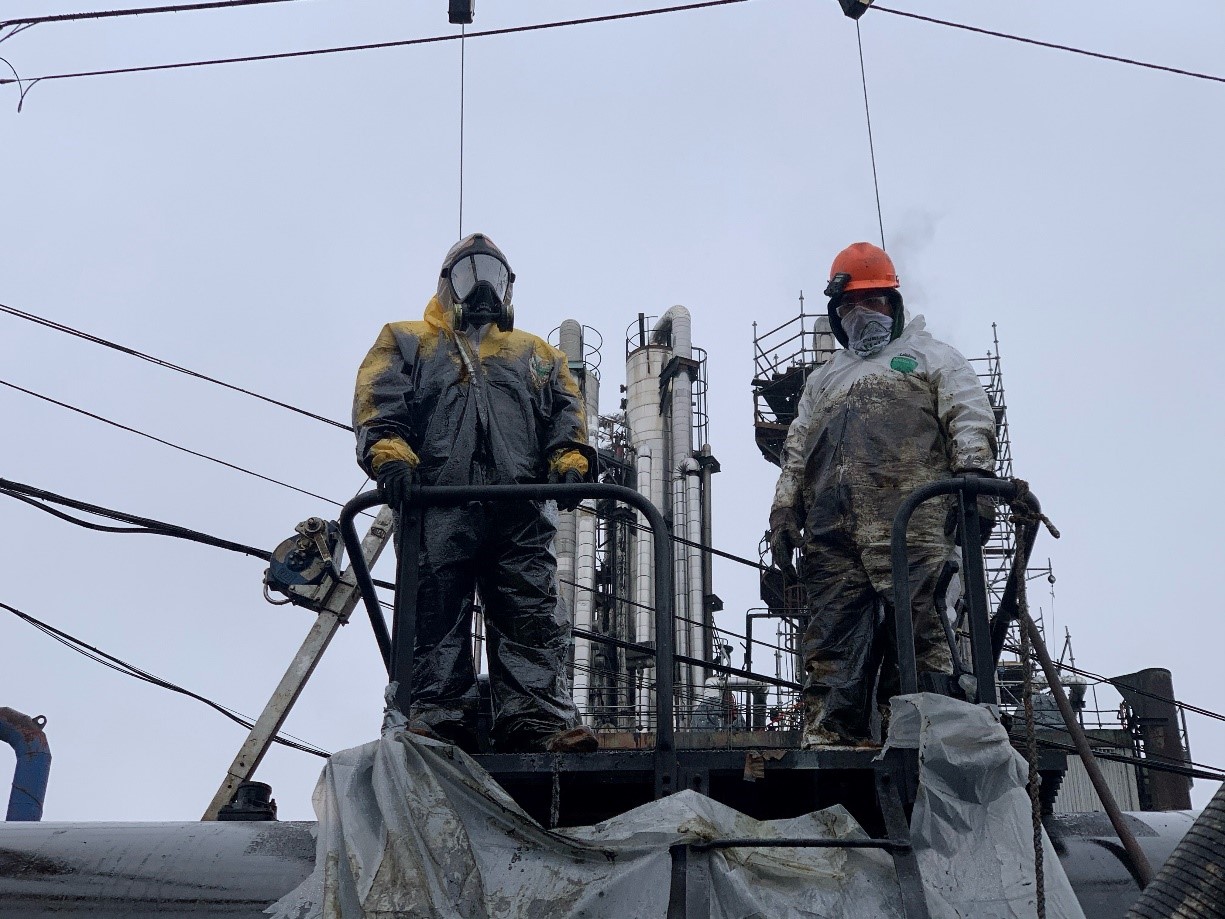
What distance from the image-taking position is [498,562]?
5.00 meters

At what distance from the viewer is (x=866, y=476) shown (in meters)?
5.54

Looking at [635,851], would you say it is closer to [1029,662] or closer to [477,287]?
[1029,662]

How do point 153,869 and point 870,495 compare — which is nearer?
point 153,869

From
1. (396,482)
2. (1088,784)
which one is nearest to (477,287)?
(396,482)

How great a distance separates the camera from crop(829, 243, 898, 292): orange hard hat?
5883 mm

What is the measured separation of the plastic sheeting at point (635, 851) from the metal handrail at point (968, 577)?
210mm

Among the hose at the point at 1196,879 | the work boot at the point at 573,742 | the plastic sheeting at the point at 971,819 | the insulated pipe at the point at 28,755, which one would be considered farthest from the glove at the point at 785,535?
the insulated pipe at the point at 28,755

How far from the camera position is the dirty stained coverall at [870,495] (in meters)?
5.24

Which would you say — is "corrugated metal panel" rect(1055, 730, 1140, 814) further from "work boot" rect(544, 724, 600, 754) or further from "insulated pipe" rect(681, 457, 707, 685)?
"work boot" rect(544, 724, 600, 754)

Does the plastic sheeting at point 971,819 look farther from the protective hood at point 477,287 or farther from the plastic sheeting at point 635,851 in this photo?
the protective hood at point 477,287

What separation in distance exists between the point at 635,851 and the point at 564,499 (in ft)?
4.40

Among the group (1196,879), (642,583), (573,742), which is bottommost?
(1196,879)

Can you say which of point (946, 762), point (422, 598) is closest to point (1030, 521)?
point (946, 762)

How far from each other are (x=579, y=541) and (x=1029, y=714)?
2302cm
